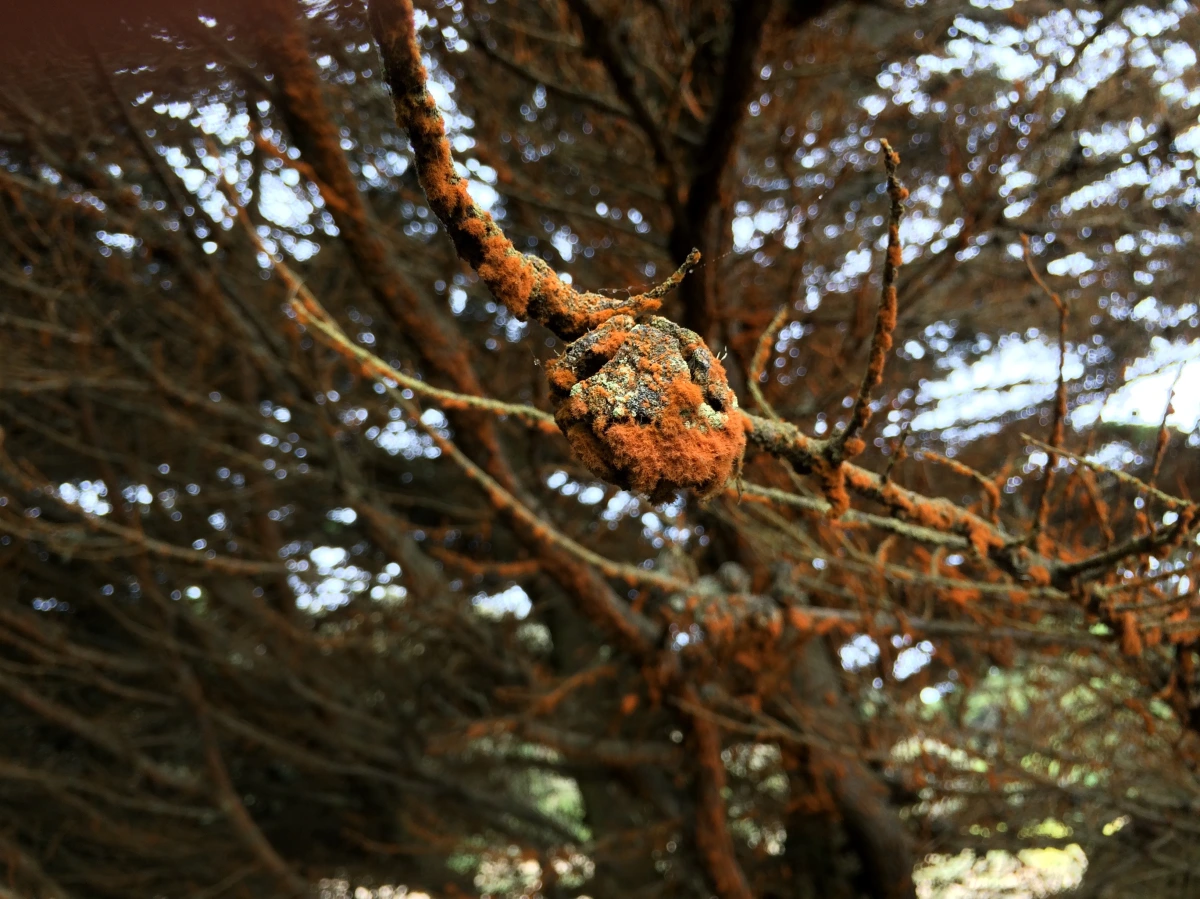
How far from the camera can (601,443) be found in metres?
0.84

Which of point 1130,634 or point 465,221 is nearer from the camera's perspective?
point 465,221

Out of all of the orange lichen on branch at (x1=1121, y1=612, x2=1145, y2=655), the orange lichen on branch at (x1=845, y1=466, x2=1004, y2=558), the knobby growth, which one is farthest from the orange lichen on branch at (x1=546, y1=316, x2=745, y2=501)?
the orange lichen on branch at (x1=1121, y1=612, x2=1145, y2=655)

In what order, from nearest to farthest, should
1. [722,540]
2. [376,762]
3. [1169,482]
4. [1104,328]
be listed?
[722,540], [1169,482], [1104,328], [376,762]

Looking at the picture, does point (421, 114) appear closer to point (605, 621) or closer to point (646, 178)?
point (605, 621)

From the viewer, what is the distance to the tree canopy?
55.1 inches

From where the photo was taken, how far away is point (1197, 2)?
148 inches

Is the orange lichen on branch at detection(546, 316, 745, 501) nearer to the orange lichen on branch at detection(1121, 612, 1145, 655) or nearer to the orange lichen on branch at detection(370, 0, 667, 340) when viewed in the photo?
the orange lichen on branch at detection(370, 0, 667, 340)

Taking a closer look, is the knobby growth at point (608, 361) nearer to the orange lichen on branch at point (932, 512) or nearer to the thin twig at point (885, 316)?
the thin twig at point (885, 316)

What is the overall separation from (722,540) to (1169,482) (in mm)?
2859

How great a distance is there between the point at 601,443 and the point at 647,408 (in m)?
0.06

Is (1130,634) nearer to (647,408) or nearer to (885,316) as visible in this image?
(885,316)

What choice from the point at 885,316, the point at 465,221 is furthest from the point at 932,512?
the point at 465,221

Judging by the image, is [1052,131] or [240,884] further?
[240,884]

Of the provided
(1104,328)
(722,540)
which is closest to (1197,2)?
(1104,328)
